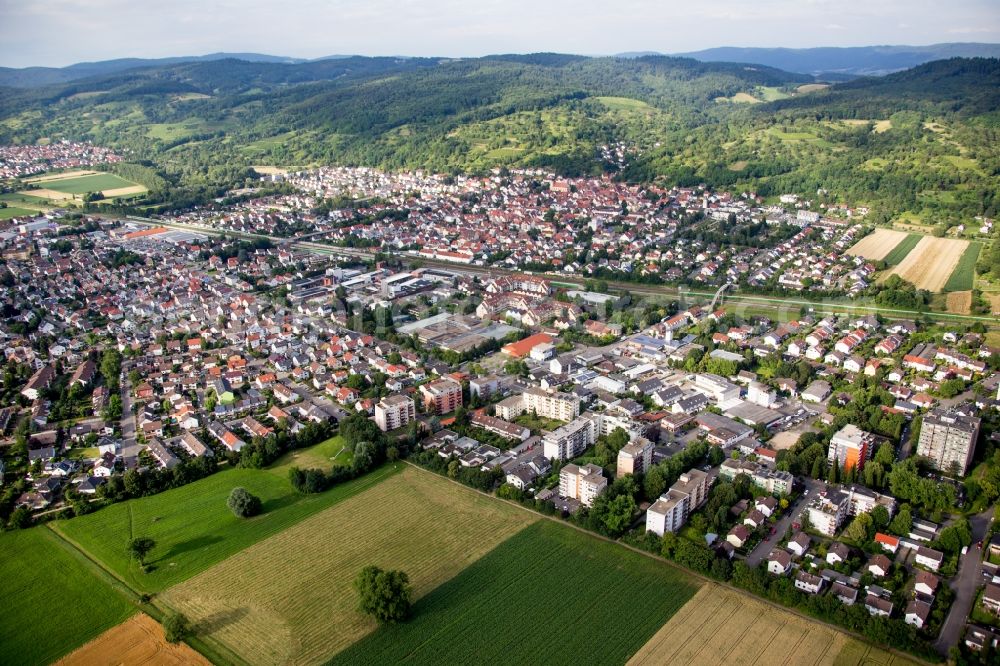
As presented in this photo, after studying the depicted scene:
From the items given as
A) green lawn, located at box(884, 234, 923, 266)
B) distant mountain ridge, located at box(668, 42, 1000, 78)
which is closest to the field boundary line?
green lawn, located at box(884, 234, 923, 266)

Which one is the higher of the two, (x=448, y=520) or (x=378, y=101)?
(x=378, y=101)

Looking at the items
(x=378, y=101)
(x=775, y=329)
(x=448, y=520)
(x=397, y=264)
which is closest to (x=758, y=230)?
(x=775, y=329)

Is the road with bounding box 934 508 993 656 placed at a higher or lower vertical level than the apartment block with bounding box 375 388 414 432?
lower

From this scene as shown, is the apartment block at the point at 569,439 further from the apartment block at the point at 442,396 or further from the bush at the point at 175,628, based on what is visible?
the bush at the point at 175,628

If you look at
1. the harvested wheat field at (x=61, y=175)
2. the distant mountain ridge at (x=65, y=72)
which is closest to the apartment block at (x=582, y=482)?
the harvested wheat field at (x=61, y=175)

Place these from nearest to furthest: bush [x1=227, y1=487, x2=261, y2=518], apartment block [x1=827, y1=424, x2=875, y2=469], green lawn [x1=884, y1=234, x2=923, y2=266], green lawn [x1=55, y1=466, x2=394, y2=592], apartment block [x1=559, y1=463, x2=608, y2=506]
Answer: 1. green lawn [x1=55, y1=466, x2=394, y2=592]
2. bush [x1=227, y1=487, x2=261, y2=518]
3. apartment block [x1=559, y1=463, x2=608, y2=506]
4. apartment block [x1=827, y1=424, x2=875, y2=469]
5. green lawn [x1=884, y1=234, x2=923, y2=266]

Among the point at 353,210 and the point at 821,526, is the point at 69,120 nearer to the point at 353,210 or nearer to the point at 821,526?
the point at 353,210

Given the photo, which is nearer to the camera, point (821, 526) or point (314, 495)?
point (821, 526)

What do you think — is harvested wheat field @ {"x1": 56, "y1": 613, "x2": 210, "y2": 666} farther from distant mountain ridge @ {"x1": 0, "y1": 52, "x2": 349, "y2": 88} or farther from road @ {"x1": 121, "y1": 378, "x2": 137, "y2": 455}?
distant mountain ridge @ {"x1": 0, "y1": 52, "x2": 349, "y2": 88}
